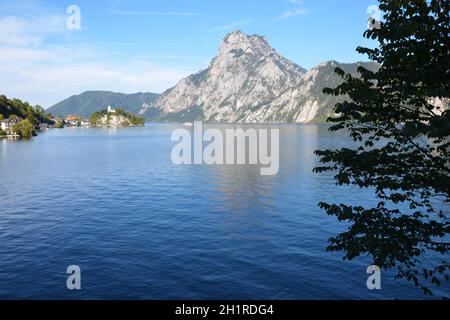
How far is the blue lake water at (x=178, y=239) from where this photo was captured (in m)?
35.7

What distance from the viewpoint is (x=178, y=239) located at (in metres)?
49.8

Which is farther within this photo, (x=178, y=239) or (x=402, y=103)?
(x=178, y=239)

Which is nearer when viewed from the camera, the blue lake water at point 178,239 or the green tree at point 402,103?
the green tree at point 402,103

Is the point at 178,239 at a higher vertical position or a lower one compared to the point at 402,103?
lower

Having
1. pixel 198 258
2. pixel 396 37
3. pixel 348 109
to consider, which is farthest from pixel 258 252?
pixel 396 37

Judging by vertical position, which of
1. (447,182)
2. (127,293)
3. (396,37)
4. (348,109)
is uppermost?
(396,37)

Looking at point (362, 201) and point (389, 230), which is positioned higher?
point (389, 230)

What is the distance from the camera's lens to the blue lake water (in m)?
35.7

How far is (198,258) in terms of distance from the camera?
43062mm

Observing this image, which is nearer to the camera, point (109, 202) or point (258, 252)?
point (258, 252)

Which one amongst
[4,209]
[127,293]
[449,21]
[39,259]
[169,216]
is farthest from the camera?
[4,209]

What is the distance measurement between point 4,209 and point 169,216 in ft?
95.4

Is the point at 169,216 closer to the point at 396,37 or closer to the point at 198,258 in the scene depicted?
the point at 198,258

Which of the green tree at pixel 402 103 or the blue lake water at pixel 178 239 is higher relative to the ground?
the green tree at pixel 402 103
